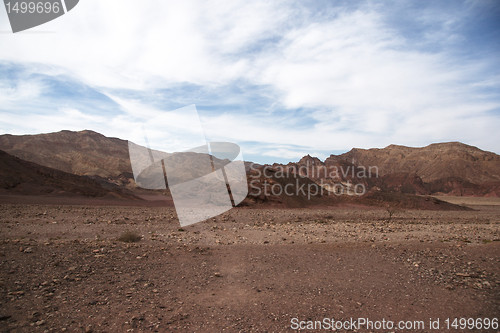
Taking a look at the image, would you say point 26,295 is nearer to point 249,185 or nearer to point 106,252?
point 106,252

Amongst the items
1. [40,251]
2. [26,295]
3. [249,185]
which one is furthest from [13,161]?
[26,295]

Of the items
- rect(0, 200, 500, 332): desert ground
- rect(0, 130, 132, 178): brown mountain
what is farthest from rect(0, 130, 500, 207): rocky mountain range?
rect(0, 200, 500, 332): desert ground

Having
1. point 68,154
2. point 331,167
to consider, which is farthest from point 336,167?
point 68,154

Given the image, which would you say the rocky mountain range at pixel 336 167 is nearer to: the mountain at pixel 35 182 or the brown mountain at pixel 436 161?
the brown mountain at pixel 436 161

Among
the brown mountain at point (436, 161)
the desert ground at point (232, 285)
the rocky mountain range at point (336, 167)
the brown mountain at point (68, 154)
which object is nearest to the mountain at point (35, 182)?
the rocky mountain range at point (336, 167)

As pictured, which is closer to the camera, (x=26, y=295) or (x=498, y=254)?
(x=26, y=295)

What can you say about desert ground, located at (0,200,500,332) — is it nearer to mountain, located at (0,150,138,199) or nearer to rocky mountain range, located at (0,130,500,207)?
mountain, located at (0,150,138,199)
